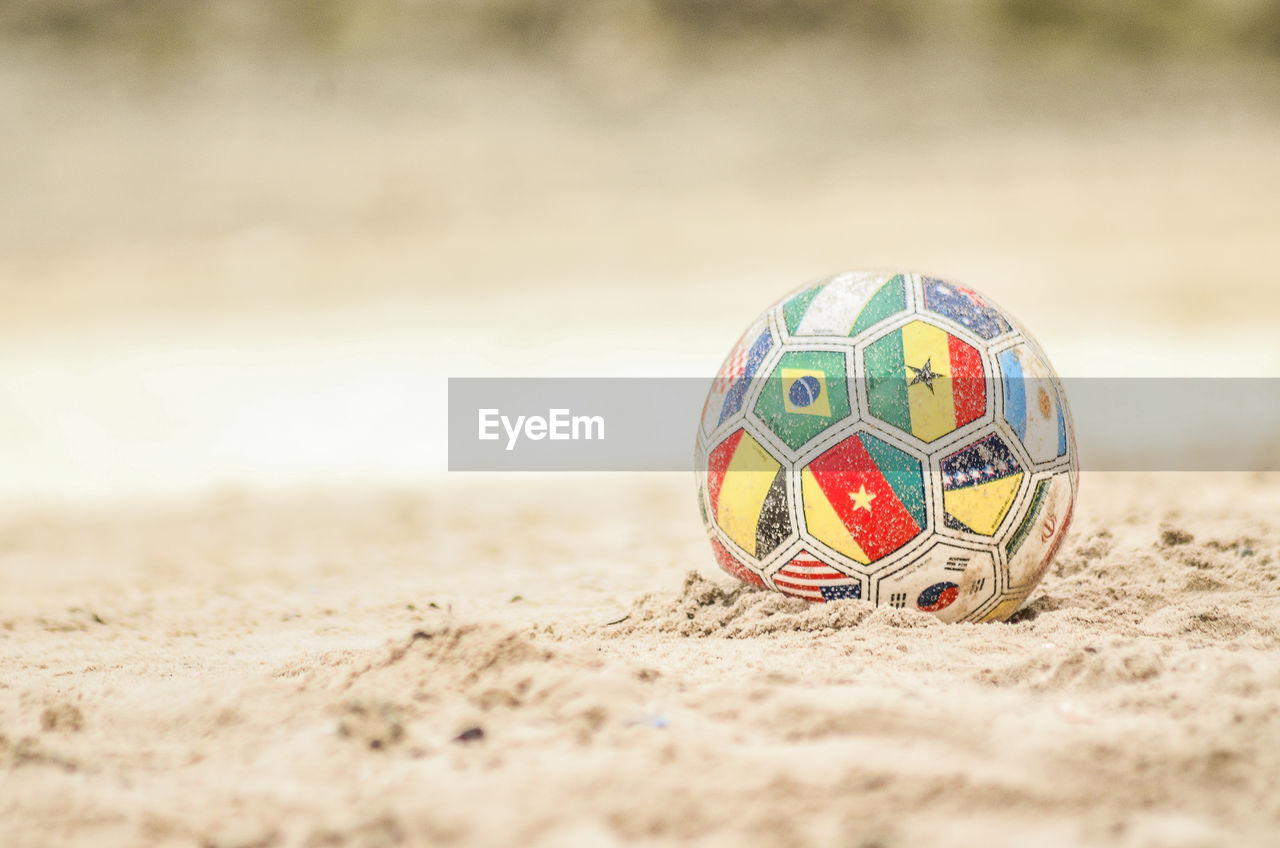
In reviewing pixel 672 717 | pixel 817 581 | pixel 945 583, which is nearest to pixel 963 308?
pixel 945 583

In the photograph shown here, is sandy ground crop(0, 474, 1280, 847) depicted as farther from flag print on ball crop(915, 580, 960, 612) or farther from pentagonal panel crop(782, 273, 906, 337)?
pentagonal panel crop(782, 273, 906, 337)

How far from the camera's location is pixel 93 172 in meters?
21.2

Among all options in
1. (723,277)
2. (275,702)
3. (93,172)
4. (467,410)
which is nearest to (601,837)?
(275,702)

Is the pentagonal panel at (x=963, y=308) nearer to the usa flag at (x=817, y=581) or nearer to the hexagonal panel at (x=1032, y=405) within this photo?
the hexagonal panel at (x=1032, y=405)

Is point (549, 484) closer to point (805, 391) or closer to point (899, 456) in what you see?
point (805, 391)

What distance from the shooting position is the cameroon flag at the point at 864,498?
3.49 meters

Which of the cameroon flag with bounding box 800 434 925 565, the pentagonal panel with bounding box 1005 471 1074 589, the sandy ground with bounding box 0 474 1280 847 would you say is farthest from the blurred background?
the pentagonal panel with bounding box 1005 471 1074 589

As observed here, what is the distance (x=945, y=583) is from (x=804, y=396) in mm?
704

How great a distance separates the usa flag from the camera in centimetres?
359

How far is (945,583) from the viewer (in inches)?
141

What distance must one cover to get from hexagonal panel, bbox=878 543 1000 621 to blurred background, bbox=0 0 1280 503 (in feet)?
18.8

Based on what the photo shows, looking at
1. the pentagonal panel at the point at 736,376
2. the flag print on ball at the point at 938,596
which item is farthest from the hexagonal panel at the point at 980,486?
the pentagonal panel at the point at 736,376

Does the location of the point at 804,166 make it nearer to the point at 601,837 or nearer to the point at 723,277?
the point at 723,277

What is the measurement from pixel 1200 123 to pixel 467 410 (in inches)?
646
